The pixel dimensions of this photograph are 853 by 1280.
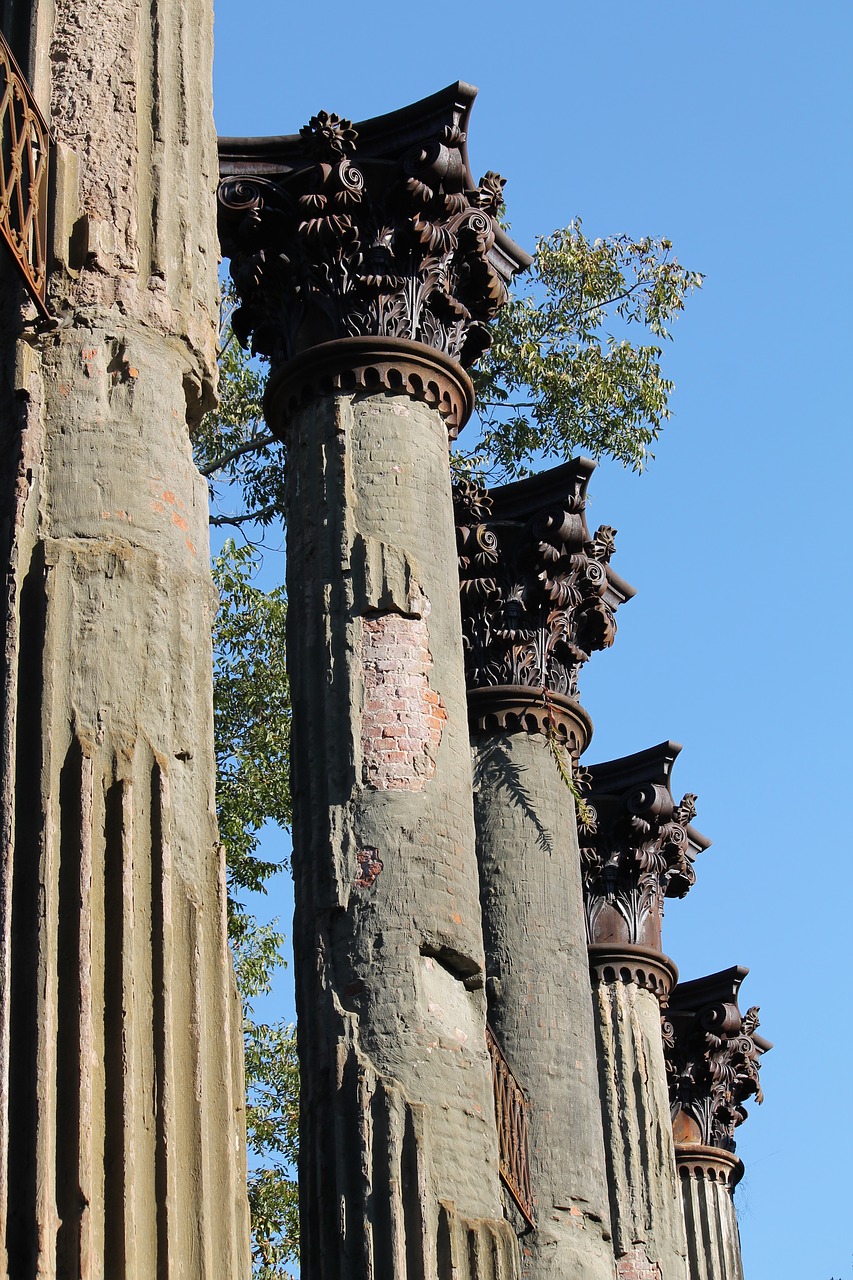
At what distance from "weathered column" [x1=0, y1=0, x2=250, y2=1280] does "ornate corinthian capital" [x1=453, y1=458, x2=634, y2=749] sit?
7979mm

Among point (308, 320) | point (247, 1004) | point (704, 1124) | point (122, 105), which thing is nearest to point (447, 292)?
point (308, 320)

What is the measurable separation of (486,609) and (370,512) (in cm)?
395

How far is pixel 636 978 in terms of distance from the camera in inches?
697

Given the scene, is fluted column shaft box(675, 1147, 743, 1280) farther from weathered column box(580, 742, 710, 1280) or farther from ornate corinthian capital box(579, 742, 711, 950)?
ornate corinthian capital box(579, 742, 711, 950)

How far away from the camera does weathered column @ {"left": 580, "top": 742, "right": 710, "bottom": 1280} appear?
53.3ft

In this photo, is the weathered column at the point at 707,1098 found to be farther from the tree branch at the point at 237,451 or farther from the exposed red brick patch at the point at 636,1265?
the tree branch at the point at 237,451

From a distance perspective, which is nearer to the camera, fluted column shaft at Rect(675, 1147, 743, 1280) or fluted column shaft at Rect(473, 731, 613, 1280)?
fluted column shaft at Rect(473, 731, 613, 1280)

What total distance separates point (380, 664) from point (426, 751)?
0.49 m

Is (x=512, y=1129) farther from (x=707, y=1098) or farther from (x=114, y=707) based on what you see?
(x=707, y=1098)

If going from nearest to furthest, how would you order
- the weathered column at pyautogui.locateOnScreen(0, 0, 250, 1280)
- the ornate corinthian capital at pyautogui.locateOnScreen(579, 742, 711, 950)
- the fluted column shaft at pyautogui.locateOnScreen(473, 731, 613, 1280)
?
the weathered column at pyautogui.locateOnScreen(0, 0, 250, 1280), the fluted column shaft at pyautogui.locateOnScreen(473, 731, 613, 1280), the ornate corinthian capital at pyautogui.locateOnScreen(579, 742, 711, 950)

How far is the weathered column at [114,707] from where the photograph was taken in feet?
16.0

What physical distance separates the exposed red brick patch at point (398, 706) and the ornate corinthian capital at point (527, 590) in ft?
13.0

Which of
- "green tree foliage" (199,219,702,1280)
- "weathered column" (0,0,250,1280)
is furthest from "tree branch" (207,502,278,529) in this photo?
"weathered column" (0,0,250,1280)

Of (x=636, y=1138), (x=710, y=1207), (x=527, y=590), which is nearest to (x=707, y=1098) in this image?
(x=710, y=1207)
